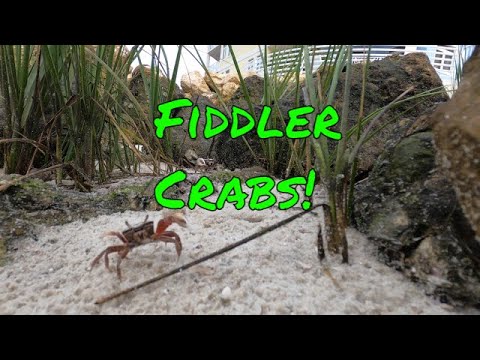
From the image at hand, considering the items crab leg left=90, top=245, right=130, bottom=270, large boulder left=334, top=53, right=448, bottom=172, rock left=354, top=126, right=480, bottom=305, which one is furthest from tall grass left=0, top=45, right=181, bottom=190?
large boulder left=334, top=53, right=448, bottom=172

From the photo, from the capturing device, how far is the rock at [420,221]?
565 mm

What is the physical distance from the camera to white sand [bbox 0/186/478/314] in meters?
0.57

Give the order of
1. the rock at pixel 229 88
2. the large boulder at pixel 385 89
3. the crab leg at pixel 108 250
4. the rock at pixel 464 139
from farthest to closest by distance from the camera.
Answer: the rock at pixel 229 88
the large boulder at pixel 385 89
the crab leg at pixel 108 250
the rock at pixel 464 139

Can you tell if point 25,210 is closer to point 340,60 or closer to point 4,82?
point 4,82

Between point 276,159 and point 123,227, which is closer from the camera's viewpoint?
point 123,227

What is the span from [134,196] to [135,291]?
21.8 inches

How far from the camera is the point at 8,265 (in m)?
0.76

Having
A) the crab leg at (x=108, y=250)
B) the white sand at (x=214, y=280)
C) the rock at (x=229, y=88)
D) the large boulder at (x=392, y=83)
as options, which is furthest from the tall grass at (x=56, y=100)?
the rock at (x=229, y=88)

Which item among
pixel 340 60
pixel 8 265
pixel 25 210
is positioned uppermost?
pixel 340 60

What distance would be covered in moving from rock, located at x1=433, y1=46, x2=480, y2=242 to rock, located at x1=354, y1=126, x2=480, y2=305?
0.02 metres

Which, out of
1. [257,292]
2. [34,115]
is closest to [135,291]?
[257,292]

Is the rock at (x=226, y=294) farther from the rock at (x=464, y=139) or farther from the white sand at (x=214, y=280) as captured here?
the rock at (x=464, y=139)
